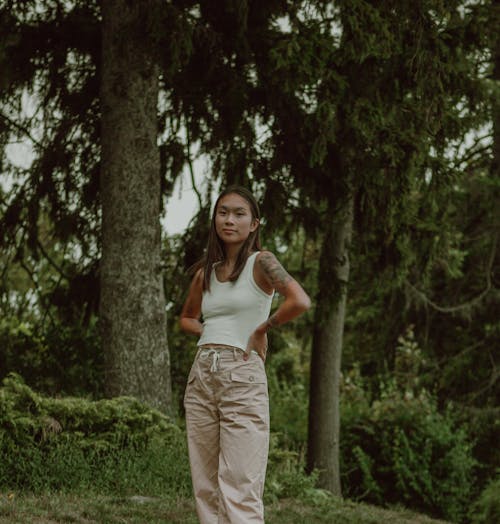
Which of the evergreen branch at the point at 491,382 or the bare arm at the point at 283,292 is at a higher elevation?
the bare arm at the point at 283,292

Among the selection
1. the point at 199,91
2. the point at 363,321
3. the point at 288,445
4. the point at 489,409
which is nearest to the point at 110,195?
the point at 199,91

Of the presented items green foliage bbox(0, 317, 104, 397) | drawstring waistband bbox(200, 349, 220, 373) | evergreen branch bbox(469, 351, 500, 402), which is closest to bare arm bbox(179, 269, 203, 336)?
drawstring waistband bbox(200, 349, 220, 373)

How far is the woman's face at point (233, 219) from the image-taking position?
13.6 feet

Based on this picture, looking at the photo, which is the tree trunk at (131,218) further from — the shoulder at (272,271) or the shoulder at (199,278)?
the shoulder at (272,271)

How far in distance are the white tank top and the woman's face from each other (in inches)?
6.6

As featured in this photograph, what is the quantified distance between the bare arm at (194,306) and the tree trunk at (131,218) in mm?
3531

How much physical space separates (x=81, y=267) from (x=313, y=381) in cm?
315

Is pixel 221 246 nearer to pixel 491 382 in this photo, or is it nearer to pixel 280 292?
pixel 280 292

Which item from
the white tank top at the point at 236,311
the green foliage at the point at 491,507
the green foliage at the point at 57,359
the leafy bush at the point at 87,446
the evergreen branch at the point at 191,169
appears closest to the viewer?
the white tank top at the point at 236,311

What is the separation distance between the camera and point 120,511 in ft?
18.8

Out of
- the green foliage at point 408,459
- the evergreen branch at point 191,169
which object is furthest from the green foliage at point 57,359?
the green foliage at point 408,459

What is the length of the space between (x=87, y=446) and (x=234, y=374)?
3.29 meters

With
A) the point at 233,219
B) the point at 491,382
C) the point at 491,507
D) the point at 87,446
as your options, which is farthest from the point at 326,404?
the point at 233,219

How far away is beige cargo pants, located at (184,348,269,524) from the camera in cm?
384
